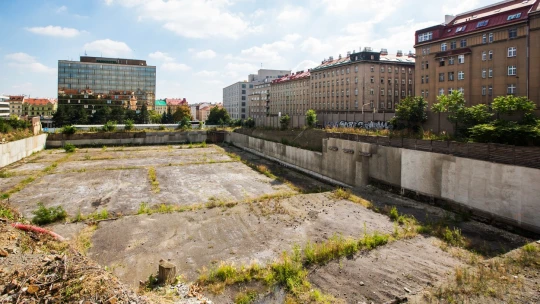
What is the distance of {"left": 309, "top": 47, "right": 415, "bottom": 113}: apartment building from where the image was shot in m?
64.0

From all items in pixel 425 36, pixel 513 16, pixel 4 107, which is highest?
pixel 425 36

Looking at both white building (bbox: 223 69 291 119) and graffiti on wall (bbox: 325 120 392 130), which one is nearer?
graffiti on wall (bbox: 325 120 392 130)

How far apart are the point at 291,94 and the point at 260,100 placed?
2137 centimetres

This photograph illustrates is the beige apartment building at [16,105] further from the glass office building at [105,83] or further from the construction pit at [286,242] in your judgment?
the construction pit at [286,242]

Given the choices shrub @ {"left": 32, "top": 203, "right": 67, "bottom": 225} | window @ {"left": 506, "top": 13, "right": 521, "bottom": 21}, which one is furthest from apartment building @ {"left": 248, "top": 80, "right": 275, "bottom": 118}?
shrub @ {"left": 32, "top": 203, "right": 67, "bottom": 225}

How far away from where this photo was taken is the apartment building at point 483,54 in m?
35.9

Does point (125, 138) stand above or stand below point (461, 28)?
below

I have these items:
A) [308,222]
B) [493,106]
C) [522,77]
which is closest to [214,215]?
[308,222]

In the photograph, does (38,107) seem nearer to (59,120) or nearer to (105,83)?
(105,83)

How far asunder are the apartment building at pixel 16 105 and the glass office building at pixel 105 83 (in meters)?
44.7

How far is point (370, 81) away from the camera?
6388 cm

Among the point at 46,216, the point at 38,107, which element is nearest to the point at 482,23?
the point at 46,216

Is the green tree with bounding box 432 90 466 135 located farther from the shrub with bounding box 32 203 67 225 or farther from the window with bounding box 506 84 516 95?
the shrub with bounding box 32 203 67 225

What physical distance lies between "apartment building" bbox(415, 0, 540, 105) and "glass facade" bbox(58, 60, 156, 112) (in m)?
100
